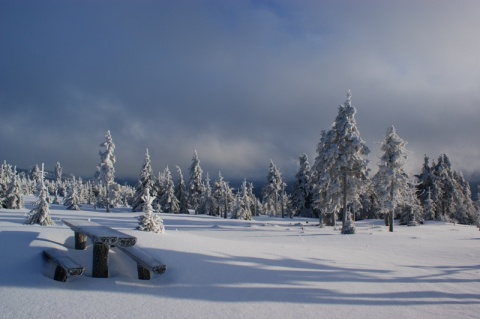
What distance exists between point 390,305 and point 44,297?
24.6ft

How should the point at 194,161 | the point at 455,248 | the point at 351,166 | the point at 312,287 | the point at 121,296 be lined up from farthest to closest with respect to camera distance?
the point at 194,161 → the point at 351,166 → the point at 455,248 → the point at 312,287 → the point at 121,296

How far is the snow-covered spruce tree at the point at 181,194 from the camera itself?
69125mm

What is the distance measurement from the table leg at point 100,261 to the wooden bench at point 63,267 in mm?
610

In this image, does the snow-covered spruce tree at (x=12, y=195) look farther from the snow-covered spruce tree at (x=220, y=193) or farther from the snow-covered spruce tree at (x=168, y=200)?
the snow-covered spruce tree at (x=220, y=193)

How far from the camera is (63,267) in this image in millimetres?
6969

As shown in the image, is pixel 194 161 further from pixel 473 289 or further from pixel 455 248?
pixel 473 289

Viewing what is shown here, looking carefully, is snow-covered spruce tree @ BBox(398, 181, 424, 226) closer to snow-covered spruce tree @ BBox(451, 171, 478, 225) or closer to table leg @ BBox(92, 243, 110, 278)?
snow-covered spruce tree @ BBox(451, 171, 478, 225)

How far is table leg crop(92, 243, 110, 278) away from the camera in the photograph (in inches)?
309

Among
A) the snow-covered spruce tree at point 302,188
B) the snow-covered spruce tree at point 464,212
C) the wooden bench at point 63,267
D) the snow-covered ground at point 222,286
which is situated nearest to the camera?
the snow-covered ground at point 222,286

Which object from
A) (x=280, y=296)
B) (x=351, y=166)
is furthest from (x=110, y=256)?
(x=351, y=166)

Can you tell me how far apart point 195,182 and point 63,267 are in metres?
65.0

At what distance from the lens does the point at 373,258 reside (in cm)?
1341

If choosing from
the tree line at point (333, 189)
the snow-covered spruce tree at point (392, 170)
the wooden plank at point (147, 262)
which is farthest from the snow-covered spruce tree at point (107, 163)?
the wooden plank at point (147, 262)

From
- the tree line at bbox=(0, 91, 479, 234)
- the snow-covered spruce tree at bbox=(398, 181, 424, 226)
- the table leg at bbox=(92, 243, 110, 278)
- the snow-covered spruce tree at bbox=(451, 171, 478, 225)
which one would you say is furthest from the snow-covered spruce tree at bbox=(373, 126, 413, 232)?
the table leg at bbox=(92, 243, 110, 278)
